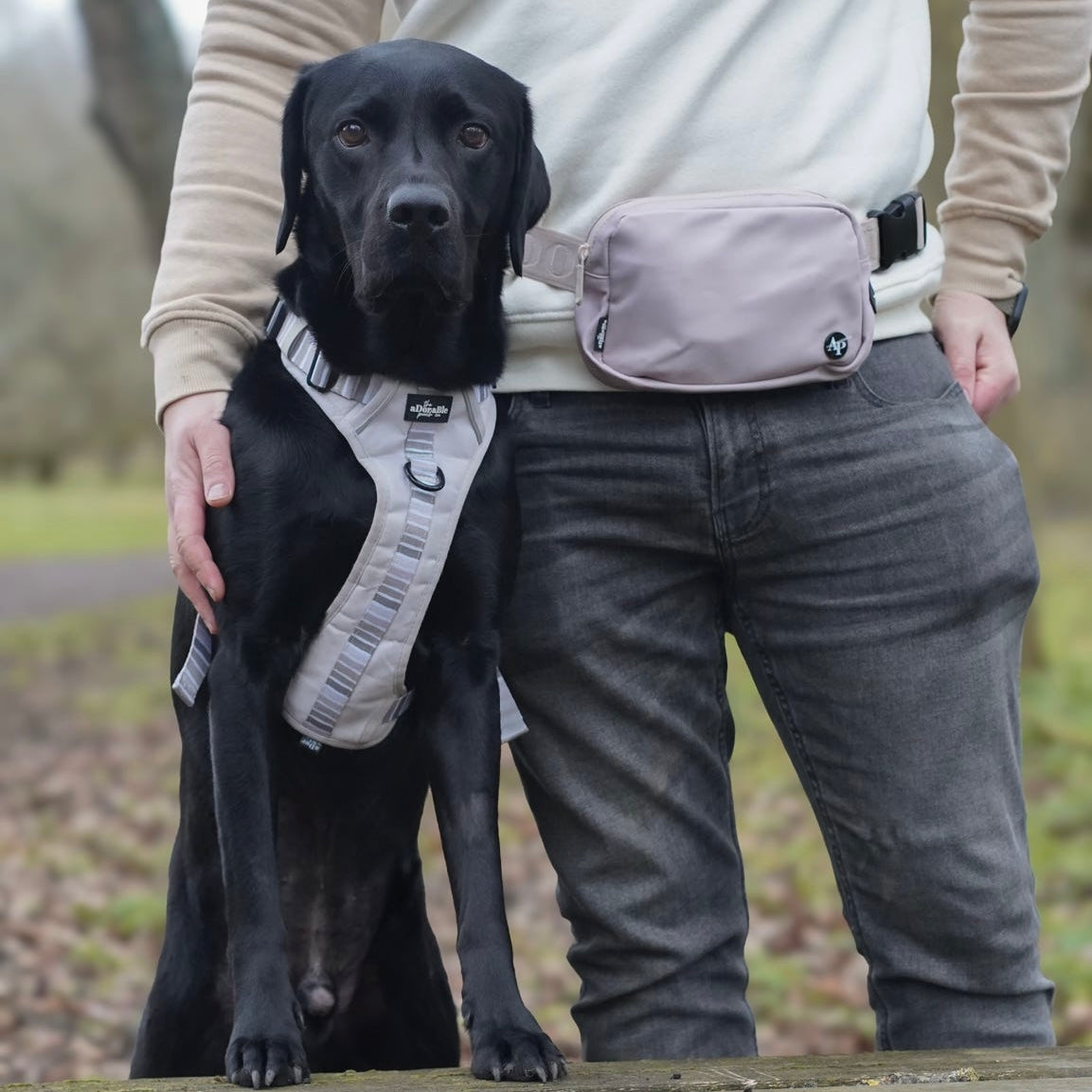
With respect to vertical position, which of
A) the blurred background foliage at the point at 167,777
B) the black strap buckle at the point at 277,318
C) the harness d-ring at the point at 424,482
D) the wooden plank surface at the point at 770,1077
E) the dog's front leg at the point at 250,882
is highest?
the black strap buckle at the point at 277,318

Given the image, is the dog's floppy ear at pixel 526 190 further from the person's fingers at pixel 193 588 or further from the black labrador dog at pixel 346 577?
the person's fingers at pixel 193 588

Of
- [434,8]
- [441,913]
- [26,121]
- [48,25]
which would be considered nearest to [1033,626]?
[441,913]

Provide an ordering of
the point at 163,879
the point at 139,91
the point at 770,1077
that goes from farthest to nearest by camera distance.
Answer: the point at 139,91 → the point at 163,879 → the point at 770,1077

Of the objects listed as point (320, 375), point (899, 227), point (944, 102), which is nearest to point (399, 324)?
point (320, 375)

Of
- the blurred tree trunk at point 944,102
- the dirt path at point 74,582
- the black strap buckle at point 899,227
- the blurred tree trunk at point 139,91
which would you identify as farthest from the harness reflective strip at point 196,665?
the dirt path at point 74,582

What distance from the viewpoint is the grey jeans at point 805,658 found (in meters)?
2.04

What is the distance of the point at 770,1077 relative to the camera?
5.69 feet

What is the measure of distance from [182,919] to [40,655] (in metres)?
8.11

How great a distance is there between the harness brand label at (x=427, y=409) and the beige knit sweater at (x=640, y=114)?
0.16 meters

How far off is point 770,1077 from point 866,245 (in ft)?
3.45

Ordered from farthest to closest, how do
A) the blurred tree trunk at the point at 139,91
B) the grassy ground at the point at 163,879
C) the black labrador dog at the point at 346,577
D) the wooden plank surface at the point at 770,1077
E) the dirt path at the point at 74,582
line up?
the dirt path at the point at 74,582 → the blurred tree trunk at the point at 139,91 → the grassy ground at the point at 163,879 → the black labrador dog at the point at 346,577 → the wooden plank surface at the point at 770,1077

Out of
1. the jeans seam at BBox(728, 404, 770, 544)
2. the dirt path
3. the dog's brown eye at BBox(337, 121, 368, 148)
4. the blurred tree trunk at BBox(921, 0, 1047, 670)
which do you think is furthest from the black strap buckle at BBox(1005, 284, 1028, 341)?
the dirt path

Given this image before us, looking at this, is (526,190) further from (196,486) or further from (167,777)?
(167,777)

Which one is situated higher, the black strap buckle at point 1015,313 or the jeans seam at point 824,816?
the black strap buckle at point 1015,313
